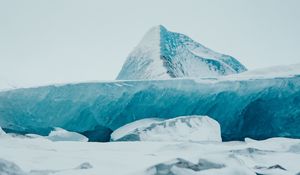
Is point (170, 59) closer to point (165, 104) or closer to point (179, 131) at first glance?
point (165, 104)

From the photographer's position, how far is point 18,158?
14.6 ft

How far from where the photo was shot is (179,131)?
7.09 meters

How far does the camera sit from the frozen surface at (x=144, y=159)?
3.85 meters

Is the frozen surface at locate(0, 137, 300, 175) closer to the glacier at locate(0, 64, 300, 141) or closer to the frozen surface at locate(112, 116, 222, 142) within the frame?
the frozen surface at locate(112, 116, 222, 142)

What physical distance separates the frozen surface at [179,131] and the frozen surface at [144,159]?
748 millimetres

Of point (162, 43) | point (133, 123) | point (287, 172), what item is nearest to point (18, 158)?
point (287, 172)

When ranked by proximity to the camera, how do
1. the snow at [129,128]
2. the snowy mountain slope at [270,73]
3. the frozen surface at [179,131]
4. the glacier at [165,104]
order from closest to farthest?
1. the frozen surface at [179,131]
2. the snow at [129,128]
3. the glacier at [165,104]
4. the snowy mountain slope at [270,73]

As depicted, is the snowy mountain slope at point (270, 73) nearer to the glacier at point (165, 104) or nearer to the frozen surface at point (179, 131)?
the glacier at point (165, 104)

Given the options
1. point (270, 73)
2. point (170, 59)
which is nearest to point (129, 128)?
point (270, 73)

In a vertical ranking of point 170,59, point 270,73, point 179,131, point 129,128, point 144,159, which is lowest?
point 129,128

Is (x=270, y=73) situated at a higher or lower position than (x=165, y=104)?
higher

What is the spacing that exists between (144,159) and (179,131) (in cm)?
249

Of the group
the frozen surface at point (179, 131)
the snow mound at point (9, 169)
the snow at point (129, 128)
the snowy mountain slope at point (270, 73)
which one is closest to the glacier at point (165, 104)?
the snowy mountain slope at point (270, 73)

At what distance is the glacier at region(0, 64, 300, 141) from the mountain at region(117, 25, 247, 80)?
1.94 m
